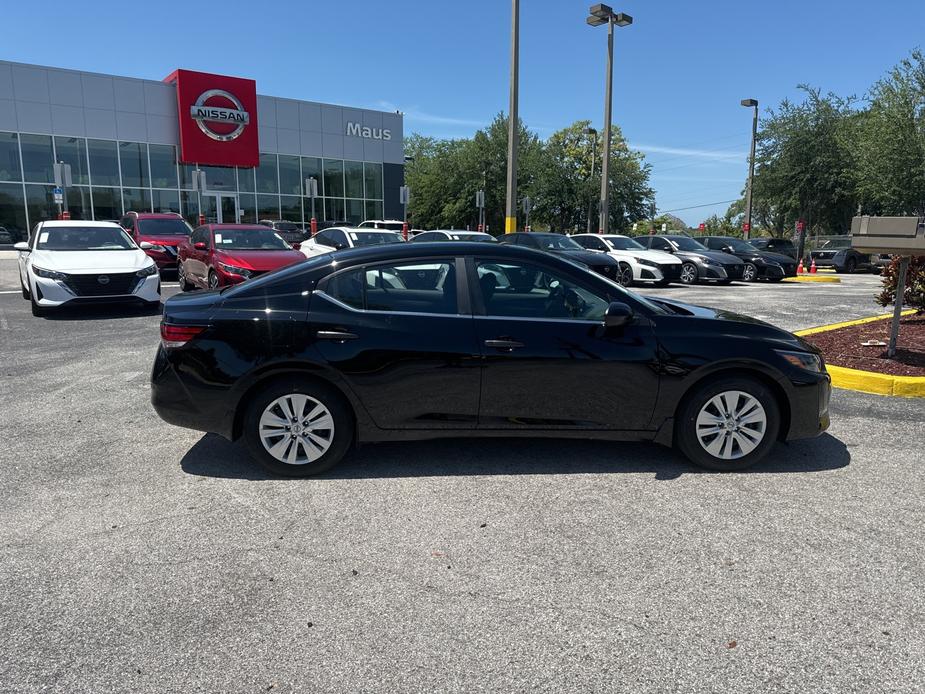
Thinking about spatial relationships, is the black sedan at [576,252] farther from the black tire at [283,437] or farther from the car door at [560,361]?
the black tire at [283,437]

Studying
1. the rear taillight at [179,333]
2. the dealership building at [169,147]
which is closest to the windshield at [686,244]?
the rear taillight at [179,333]

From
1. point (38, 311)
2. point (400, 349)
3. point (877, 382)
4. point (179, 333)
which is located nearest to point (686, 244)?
point (877, 382)

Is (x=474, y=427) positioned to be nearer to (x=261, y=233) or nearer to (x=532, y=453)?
(x=532, y=453)

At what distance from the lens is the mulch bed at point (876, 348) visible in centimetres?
707

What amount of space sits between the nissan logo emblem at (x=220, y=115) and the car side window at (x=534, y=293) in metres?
33.6

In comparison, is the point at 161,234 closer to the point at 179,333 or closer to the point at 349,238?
the point at 349,238

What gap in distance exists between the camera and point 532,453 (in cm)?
484

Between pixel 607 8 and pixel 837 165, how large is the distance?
14705 mm

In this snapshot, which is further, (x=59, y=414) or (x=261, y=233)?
(x=261, y=233)

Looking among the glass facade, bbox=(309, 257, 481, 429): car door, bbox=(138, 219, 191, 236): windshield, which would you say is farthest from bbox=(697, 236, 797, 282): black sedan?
the glass facade

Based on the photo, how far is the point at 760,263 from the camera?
21188mm

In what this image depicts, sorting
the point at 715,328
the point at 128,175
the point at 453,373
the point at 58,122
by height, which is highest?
the point at 58,122

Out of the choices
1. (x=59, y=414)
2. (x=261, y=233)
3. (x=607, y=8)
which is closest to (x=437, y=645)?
(x=59, y=414)

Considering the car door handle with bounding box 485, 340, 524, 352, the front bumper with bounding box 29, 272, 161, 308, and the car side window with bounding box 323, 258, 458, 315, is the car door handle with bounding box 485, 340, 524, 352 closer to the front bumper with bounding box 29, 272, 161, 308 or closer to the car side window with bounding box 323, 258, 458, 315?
the car side window with bounding box 323, 258, 458, 315
